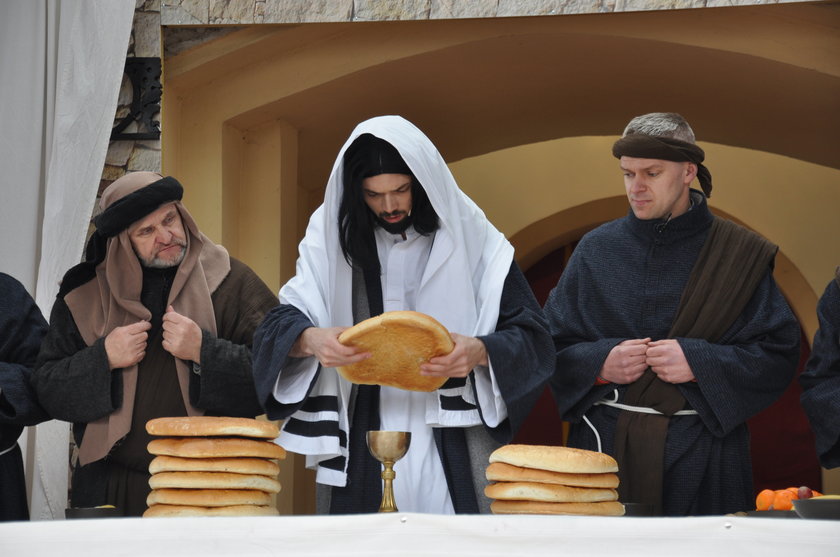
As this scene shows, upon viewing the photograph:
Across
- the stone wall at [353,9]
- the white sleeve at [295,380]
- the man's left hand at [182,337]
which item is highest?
the stone wall at [353,9]

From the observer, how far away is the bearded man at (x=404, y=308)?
3676 millimetres

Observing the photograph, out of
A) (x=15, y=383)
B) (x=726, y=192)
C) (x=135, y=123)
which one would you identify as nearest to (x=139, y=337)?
(x=15, y=383)

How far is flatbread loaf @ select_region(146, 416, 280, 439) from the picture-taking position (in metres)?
3.25

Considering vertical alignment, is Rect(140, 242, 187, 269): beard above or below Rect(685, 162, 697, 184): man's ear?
below

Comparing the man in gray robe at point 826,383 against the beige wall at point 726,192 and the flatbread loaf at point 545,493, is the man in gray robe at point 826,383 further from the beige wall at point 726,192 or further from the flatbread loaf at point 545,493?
the beige wall at point 726,192

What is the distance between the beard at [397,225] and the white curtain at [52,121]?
1.48 meters

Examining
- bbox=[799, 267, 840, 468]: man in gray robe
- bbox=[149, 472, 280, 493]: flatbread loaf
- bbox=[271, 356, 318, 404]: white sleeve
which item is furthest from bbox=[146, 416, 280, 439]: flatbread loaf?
bbox=[799, 267, 840, 468]: man in gray robe

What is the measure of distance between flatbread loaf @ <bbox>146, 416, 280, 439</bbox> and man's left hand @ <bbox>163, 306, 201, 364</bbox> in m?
0.71

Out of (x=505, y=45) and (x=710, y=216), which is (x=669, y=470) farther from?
(x=505, y=45)

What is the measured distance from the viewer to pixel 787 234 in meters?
8.58

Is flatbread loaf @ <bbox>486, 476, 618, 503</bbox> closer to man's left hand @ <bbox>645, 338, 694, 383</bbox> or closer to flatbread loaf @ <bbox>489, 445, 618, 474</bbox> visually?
flatbread loaf @ <bbox>489, 445, 618, 474</bbox>

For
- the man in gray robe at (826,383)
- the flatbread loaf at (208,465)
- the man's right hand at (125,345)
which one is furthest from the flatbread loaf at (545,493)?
the man's right hand at (125,345)

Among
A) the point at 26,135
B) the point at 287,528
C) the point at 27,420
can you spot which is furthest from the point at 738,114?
the point at 287,528

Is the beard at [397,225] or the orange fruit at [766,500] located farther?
the beard at [397,225]
